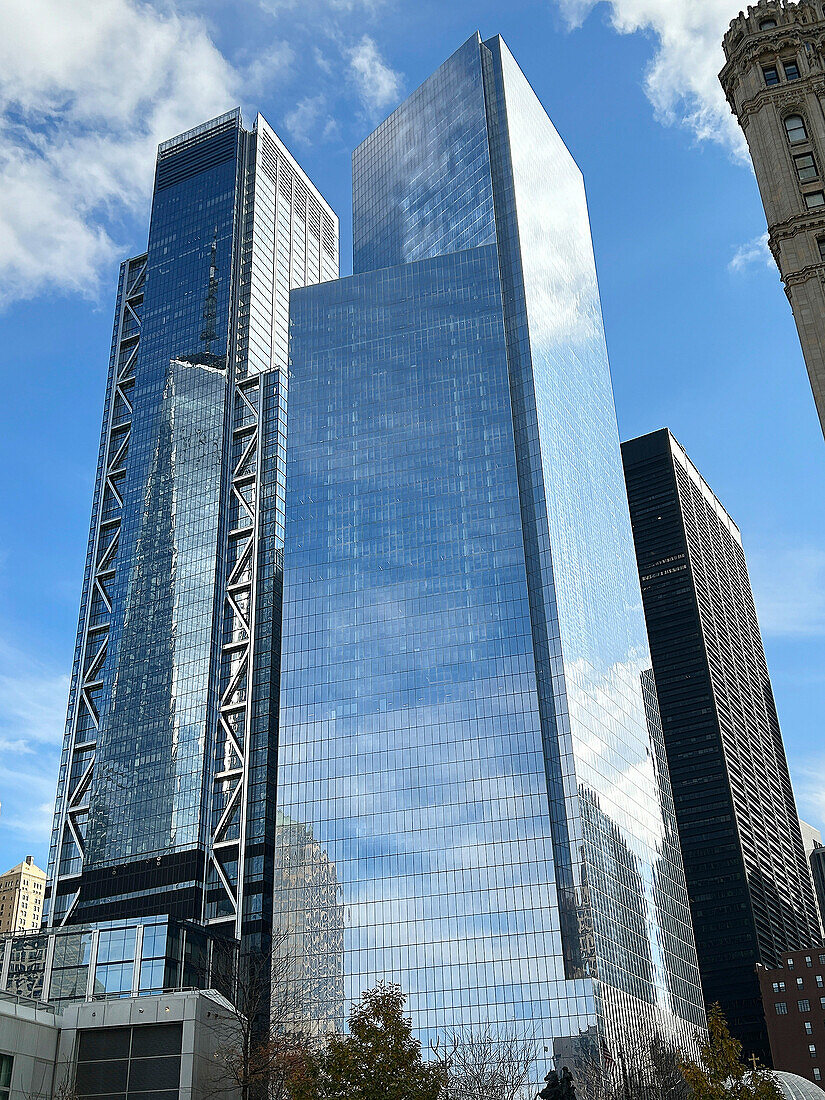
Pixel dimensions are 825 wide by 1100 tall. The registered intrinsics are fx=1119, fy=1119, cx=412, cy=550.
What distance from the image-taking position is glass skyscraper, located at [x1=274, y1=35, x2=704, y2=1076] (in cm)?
13412

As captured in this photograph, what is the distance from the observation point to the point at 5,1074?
48125mm

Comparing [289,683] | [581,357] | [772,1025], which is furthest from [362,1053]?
[772,1025]

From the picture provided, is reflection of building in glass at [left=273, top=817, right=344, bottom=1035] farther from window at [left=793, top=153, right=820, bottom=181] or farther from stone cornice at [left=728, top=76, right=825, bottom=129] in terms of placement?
stone cornice at [left=728, top=76, right=825, bottom=129]

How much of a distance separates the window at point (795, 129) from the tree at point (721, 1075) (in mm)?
54836

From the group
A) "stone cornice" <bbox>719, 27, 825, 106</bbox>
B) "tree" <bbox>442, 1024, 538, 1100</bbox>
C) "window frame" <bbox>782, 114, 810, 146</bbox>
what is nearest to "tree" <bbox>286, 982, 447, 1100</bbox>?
"window frame" <bbox>782, 114, 810, 146</bbox>

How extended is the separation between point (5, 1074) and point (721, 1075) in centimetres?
3331

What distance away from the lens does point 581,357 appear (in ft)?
628

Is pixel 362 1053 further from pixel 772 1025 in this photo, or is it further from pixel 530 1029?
pixel 772 1025

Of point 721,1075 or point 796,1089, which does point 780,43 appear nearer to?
point 721,1075

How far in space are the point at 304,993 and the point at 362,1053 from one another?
3660 inches

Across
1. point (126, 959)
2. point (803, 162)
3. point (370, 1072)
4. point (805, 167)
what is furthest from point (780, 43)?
point (126, 959)

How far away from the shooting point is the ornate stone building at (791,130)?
6731 cm

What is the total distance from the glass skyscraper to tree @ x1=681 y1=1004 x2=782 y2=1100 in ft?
217

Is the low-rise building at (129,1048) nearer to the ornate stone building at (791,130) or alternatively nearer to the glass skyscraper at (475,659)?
the ornate stone building at (791,130)
